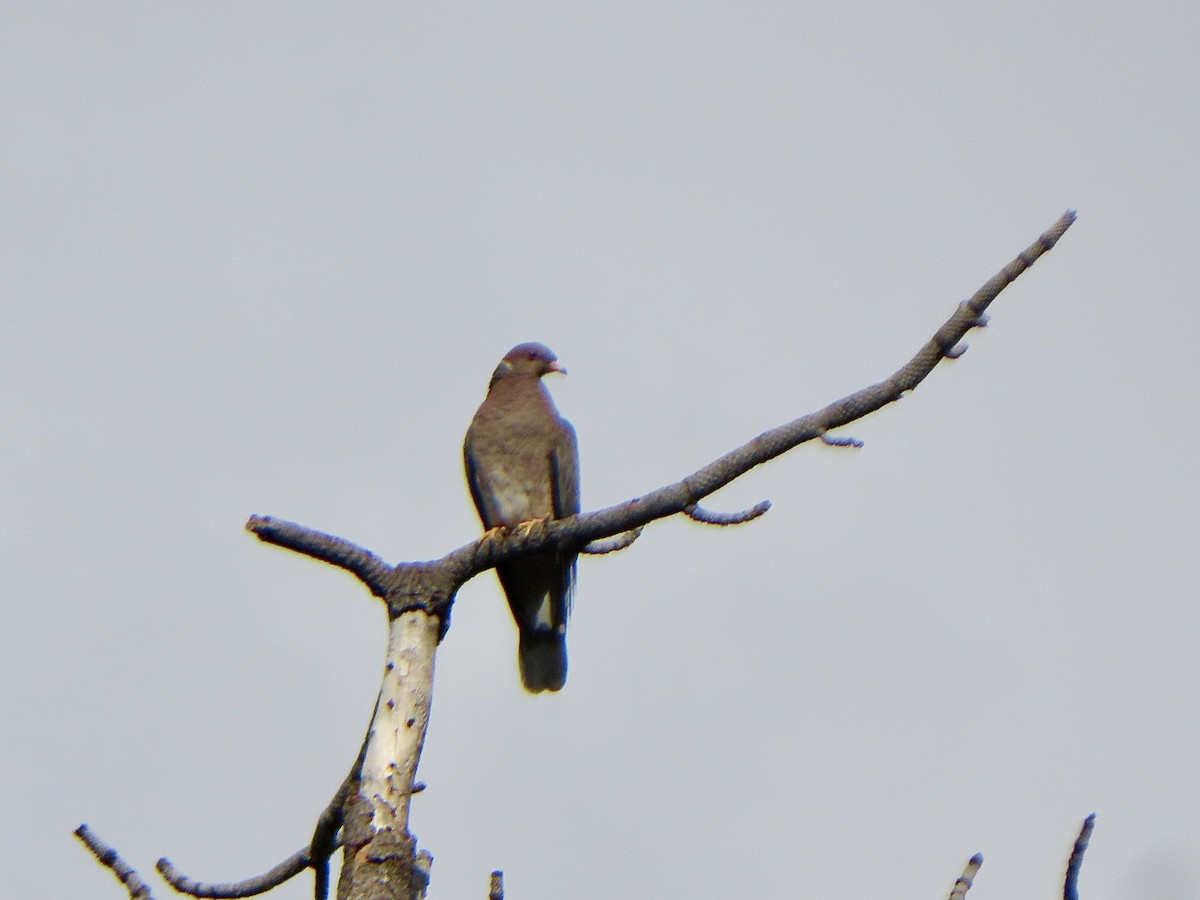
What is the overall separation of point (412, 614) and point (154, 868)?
0.81 meters

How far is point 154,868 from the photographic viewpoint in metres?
3.36

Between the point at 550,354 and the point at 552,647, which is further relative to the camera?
the point at 550,354

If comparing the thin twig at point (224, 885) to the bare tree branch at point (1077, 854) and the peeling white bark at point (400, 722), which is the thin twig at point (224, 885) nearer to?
the peeling white bark at point (400, 722)

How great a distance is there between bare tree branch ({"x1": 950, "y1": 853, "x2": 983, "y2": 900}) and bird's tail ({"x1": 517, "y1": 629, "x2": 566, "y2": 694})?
338 cm

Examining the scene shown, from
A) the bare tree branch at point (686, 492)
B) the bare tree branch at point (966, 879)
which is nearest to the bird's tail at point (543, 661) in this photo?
the bare tree branch at point (686, 492)

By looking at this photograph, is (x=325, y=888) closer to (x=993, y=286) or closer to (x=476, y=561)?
(x=476, y=561)

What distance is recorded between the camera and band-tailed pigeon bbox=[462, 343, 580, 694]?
5.87 metres

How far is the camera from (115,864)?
3.06m

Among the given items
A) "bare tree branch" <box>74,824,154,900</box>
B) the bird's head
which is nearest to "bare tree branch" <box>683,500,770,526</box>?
"bare tree branch" <box>74,824,154,900</box>

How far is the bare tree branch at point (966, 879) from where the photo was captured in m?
2.53

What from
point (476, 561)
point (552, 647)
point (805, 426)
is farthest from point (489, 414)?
point (805, 426)

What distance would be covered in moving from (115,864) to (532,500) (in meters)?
2.96

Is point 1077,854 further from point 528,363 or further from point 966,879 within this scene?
point 528,363

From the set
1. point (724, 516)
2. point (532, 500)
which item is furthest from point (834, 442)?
point (532, 500)
